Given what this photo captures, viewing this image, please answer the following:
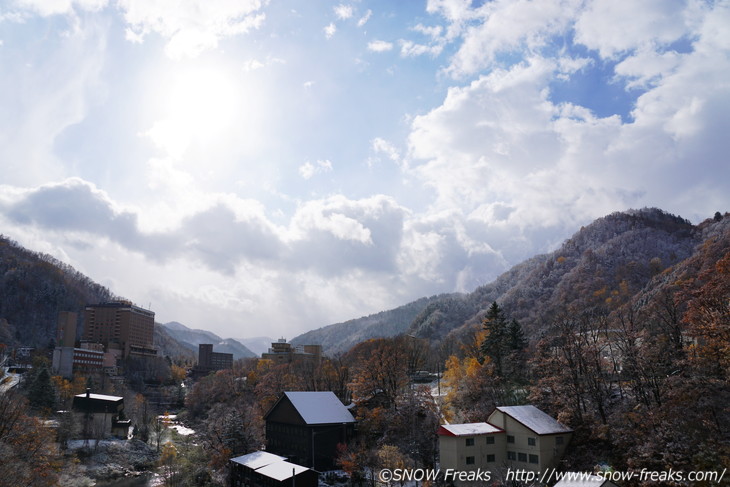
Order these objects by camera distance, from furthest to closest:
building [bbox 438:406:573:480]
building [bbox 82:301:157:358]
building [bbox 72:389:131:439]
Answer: building [bbox 82:301:157:358] < building [bbox 72:389:131:439] < building [bbox 438:406:573:480]

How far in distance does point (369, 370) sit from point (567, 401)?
884 inches

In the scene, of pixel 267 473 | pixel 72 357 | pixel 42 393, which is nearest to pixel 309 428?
pixel 267 473

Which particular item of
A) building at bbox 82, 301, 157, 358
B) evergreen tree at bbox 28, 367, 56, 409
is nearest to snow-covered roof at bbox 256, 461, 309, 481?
evergreen tree at bbox 28, 367, 56, 409

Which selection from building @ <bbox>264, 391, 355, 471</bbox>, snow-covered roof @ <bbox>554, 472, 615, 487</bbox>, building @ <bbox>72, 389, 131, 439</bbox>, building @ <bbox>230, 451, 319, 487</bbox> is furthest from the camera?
building @ <bbox>72, 389, 131, 439</bbox>

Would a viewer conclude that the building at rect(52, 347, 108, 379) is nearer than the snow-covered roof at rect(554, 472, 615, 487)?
No

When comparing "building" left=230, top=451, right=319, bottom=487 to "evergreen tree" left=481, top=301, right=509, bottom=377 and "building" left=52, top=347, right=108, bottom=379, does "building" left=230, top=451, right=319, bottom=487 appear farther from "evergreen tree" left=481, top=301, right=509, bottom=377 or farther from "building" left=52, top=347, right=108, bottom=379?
"building" left=52, top=347, right=108, bottom=379

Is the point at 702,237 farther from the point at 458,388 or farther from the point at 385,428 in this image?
the point at 385,428

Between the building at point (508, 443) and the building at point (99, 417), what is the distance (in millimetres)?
47735

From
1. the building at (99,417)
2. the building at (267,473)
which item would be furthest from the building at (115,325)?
the building at (267,473)

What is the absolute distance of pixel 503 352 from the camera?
5169 centimetres

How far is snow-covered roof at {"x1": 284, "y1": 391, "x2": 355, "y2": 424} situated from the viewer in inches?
1793

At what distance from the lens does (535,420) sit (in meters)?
33.2

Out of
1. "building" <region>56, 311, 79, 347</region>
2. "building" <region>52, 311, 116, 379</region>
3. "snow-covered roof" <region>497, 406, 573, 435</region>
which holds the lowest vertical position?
"snow-covered roof" <region>497, 406, 573, 435</region>

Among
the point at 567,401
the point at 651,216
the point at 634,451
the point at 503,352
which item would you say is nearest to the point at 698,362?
the point at 634,451
